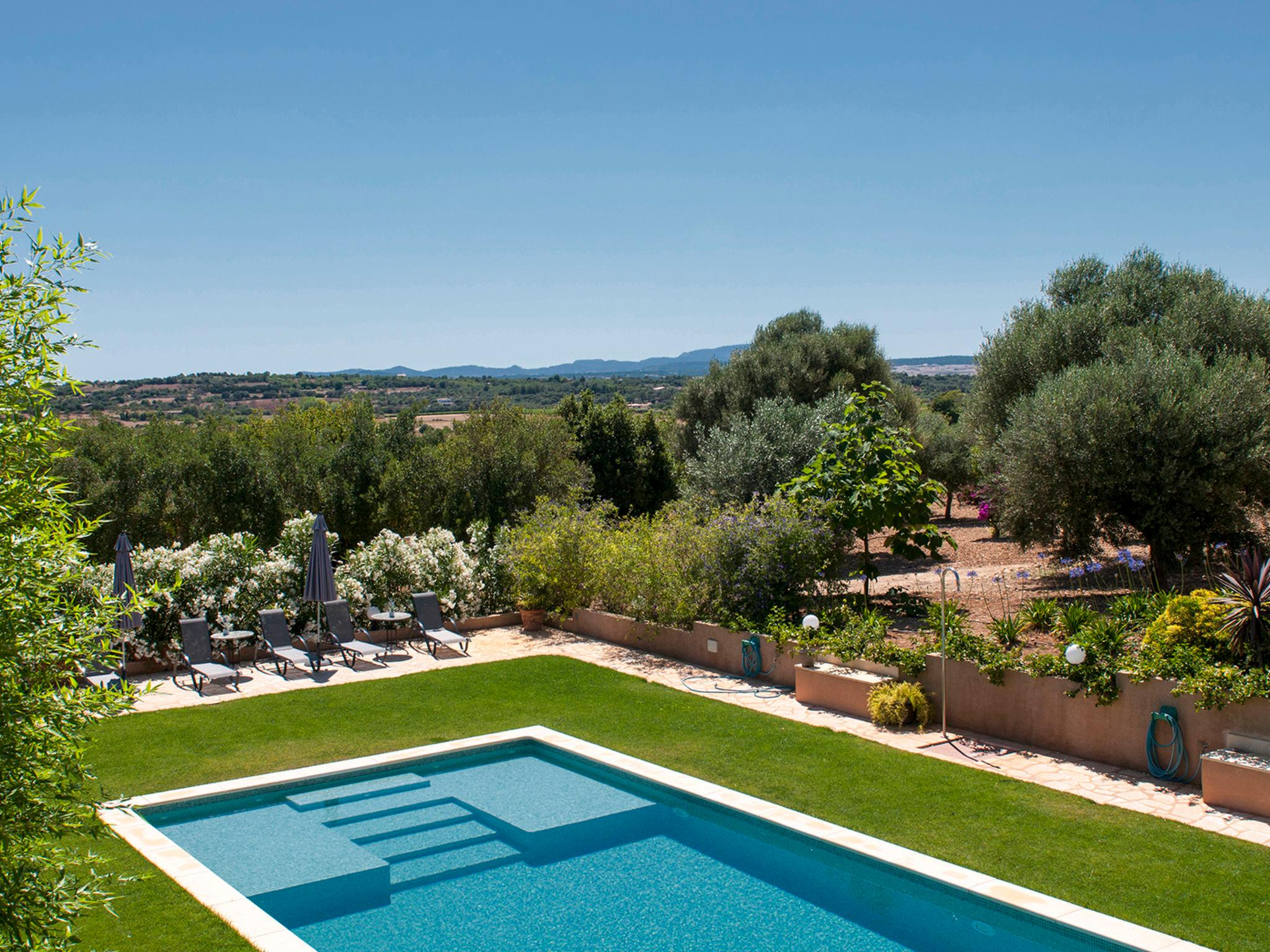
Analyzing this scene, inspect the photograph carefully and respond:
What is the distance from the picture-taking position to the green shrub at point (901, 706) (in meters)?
11.1

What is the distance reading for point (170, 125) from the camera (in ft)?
66.2

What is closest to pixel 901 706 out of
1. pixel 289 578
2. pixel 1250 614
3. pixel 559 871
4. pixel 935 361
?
pixel 1250 614

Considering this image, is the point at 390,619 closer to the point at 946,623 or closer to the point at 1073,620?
the point at 946,623

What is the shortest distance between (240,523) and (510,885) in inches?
766

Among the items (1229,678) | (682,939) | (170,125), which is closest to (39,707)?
(682,939)

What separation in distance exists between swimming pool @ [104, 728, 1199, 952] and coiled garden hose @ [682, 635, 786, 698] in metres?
3.12

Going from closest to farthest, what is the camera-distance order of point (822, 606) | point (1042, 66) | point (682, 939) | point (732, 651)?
point (682, 939) < point (732, 651) < point (822, 606) < point (1042, 66)

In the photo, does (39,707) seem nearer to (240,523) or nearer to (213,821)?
(213,821)

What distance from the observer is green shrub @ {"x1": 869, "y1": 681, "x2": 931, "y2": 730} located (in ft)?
36.4

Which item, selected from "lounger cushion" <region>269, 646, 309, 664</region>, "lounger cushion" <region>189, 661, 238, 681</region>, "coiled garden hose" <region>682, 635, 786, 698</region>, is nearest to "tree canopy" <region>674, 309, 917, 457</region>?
"coiled garden hose" <region>682, 635, 786, 698</region>

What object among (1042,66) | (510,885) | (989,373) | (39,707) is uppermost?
(1042,66)

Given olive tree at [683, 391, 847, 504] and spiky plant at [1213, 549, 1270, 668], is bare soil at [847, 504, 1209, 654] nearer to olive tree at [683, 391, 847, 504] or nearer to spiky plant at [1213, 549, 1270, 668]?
spiky plant at [1213, 549, 1270, 668]

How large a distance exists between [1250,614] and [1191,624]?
0.55 meters

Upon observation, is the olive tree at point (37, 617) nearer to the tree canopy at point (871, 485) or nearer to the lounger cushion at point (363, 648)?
the lounger cushion at point (363, 648)
